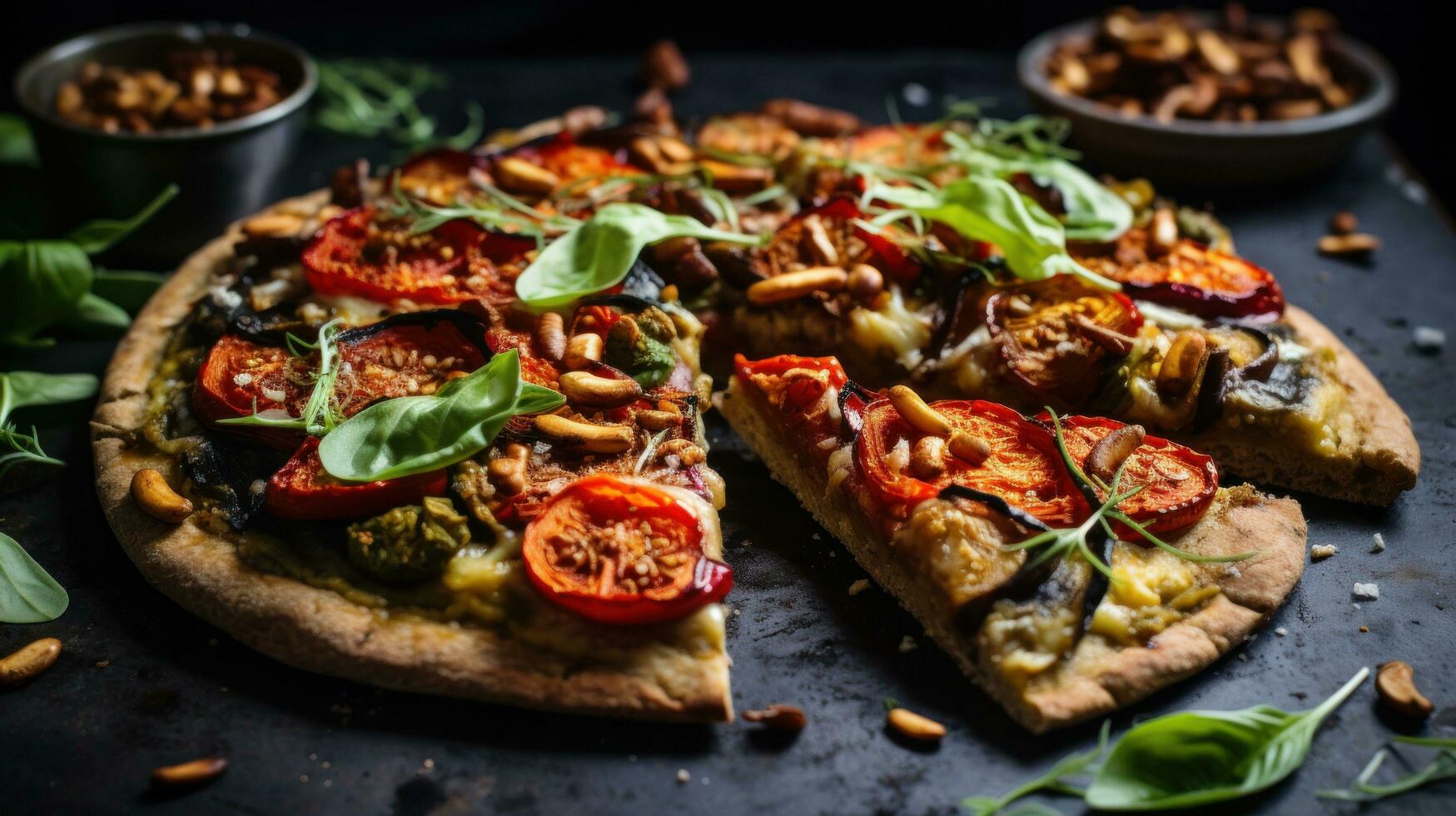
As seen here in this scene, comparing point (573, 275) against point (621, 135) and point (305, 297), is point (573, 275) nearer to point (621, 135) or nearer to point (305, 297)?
point (305, 297)

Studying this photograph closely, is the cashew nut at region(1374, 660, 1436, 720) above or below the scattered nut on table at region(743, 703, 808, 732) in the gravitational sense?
below

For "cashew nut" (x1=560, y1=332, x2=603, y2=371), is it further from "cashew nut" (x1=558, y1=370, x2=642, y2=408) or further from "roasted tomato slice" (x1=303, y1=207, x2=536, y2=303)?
"roasted tomato slice" (x1=303, y1=207, x2=536, y2=303)

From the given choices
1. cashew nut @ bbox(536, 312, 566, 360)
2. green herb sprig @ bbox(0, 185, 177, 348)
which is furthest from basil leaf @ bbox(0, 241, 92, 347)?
cashew nut @ bbox(536, 312, 566, 360)

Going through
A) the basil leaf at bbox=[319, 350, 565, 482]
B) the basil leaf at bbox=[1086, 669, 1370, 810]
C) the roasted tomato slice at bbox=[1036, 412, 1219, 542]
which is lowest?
the basil leaf at bbox=[1086, 669, 1370, 810]

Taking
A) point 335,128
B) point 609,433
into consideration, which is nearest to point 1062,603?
point 609,433

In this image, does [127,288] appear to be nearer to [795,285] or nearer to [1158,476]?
[795,285]

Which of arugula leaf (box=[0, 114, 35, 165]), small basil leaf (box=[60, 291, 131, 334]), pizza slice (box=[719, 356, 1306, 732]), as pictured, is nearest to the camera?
→ pizza slice (box=[719, 356, 1306, 732])
